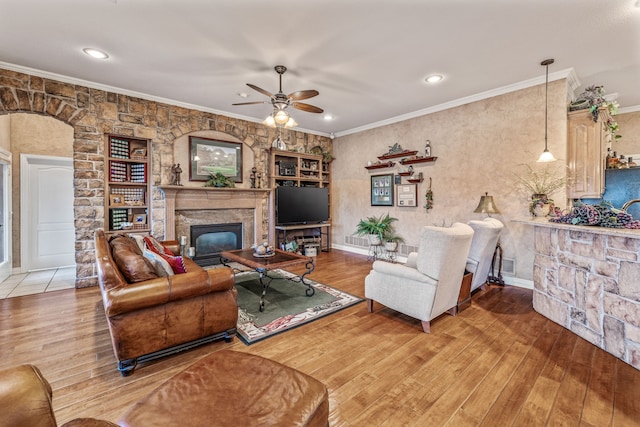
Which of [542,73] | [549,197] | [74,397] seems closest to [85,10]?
[74,397]

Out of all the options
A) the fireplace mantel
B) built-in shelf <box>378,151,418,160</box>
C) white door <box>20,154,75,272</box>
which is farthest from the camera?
built-in shelf <box>378,151,418,160</box>

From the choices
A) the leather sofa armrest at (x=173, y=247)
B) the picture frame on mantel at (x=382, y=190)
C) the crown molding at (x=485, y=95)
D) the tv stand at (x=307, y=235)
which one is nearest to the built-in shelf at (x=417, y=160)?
the picture frame on mantel at (x=382, y=190)

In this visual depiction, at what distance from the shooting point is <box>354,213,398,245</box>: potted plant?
557 centimetres

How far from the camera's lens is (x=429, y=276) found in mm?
2578

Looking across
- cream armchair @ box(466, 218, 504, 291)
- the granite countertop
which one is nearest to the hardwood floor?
cream armchair @ box(466, 218, 504, 291)

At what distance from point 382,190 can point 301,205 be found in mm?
1790

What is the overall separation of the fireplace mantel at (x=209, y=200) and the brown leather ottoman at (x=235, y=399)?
383 centimetres

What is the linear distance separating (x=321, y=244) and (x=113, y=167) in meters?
4.22

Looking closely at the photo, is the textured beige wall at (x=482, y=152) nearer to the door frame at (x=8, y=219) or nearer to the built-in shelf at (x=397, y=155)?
the built-in shelf at (x=397, y=155)

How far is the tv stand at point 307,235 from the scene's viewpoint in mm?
5984

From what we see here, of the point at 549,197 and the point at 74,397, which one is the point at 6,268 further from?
the point at 549,197

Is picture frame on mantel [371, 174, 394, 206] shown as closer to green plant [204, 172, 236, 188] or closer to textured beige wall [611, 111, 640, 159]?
green plant [204, 172, 236, 188]

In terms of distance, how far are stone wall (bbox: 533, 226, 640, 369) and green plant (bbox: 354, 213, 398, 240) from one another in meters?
2.75

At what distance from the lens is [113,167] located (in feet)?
14.1
